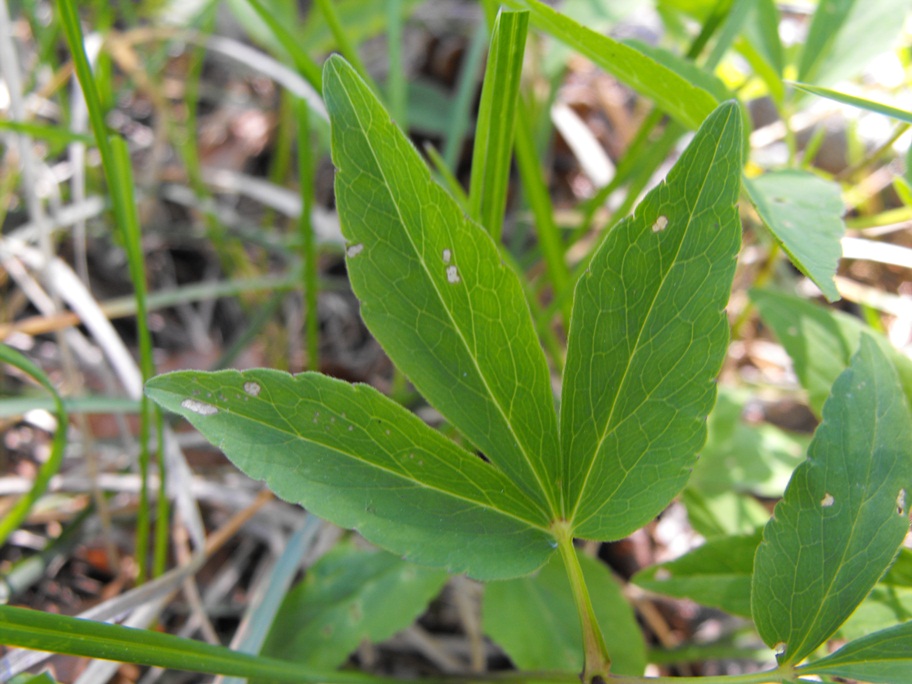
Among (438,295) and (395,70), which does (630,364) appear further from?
(395,70)

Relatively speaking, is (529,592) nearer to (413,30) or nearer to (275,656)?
(275,656)

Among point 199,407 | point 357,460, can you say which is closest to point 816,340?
point 357,460

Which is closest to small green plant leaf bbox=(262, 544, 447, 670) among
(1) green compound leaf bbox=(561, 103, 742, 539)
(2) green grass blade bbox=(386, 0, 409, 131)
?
(1) green compound leaf bbox=(561, 103, 742, 539)

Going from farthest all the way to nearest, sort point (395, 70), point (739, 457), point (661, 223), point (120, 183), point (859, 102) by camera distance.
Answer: point (395, 70)
point (739, 457)
point (120, 183)
point (859, 102)
point (661, 223)

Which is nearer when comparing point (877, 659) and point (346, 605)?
point (877, 659)

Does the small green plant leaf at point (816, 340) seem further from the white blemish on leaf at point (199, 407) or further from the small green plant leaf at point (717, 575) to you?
the white blemish on leaf at point (199, 407)

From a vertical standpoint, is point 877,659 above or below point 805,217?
below

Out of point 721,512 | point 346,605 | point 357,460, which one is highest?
point 357,460
